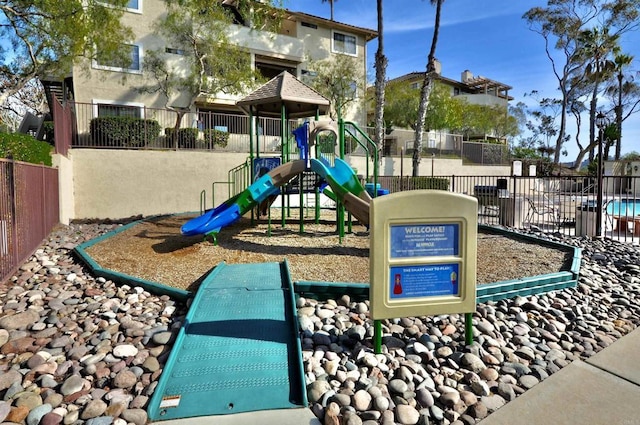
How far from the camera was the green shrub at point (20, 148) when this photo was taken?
684 cm

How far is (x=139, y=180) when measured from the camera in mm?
12820

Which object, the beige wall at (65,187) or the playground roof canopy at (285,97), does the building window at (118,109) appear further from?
the playground roof canopy at (285,97)

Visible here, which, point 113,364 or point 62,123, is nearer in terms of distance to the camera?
point 113,364

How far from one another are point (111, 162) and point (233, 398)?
1184cm

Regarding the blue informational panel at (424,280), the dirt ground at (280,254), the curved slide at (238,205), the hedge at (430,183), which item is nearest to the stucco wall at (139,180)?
the dirt ground at (280,254)

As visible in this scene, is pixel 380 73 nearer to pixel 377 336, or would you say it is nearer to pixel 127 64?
pixel 127 64

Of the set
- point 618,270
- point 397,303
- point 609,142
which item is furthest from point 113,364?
point 609,142

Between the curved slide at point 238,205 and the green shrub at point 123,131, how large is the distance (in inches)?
318

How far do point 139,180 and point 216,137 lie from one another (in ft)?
12.2

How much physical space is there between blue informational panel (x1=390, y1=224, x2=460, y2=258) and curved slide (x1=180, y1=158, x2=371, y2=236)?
3.16 m

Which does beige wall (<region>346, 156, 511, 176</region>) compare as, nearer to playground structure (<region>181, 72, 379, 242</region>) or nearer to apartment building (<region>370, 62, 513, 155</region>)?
apartment building (<region>370, 62, 513, 155</region>)

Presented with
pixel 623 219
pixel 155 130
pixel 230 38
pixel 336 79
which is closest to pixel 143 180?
pixel 155 130

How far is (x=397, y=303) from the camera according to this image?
3.20m

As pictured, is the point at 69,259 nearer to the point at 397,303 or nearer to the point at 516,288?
Result: the point at 397,303
